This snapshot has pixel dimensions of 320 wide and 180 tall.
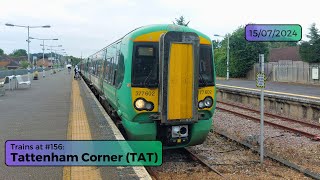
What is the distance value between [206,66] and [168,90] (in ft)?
3.56

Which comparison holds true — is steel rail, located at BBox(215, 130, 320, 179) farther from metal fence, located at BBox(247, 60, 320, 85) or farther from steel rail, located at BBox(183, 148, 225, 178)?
metal fence, located at BBox(247, 60, 320, 85)

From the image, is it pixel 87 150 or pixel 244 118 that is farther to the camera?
pixel 244 118

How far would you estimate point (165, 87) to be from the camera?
6.93m

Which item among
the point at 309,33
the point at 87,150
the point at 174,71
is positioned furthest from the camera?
the point at 309,33

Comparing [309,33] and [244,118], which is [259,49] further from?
[244,118]

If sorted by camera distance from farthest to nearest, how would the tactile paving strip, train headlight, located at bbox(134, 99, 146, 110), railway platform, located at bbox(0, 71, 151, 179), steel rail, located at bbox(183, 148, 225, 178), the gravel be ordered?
the gravel
steel rail, located at bbox(183, 148, 225, 178)
train headlight, located at bbox(134, 99, 146, 110)
railway platform, located at bbox(0, 71, 151, 179)
the tactile paving strip

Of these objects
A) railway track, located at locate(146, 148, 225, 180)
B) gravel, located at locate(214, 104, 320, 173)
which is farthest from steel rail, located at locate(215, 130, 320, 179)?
railway track, located at locate(146, 148, 225, 180)

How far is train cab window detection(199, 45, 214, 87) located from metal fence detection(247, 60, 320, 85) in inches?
1201

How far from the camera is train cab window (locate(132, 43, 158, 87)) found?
7.11 meters

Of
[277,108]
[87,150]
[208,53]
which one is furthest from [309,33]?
[87,150]

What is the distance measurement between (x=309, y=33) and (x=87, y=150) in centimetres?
3918

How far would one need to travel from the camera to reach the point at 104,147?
253 inches

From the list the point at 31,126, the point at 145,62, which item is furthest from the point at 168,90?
the point at 31,126

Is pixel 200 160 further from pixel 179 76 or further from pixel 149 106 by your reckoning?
pixel 179 76
